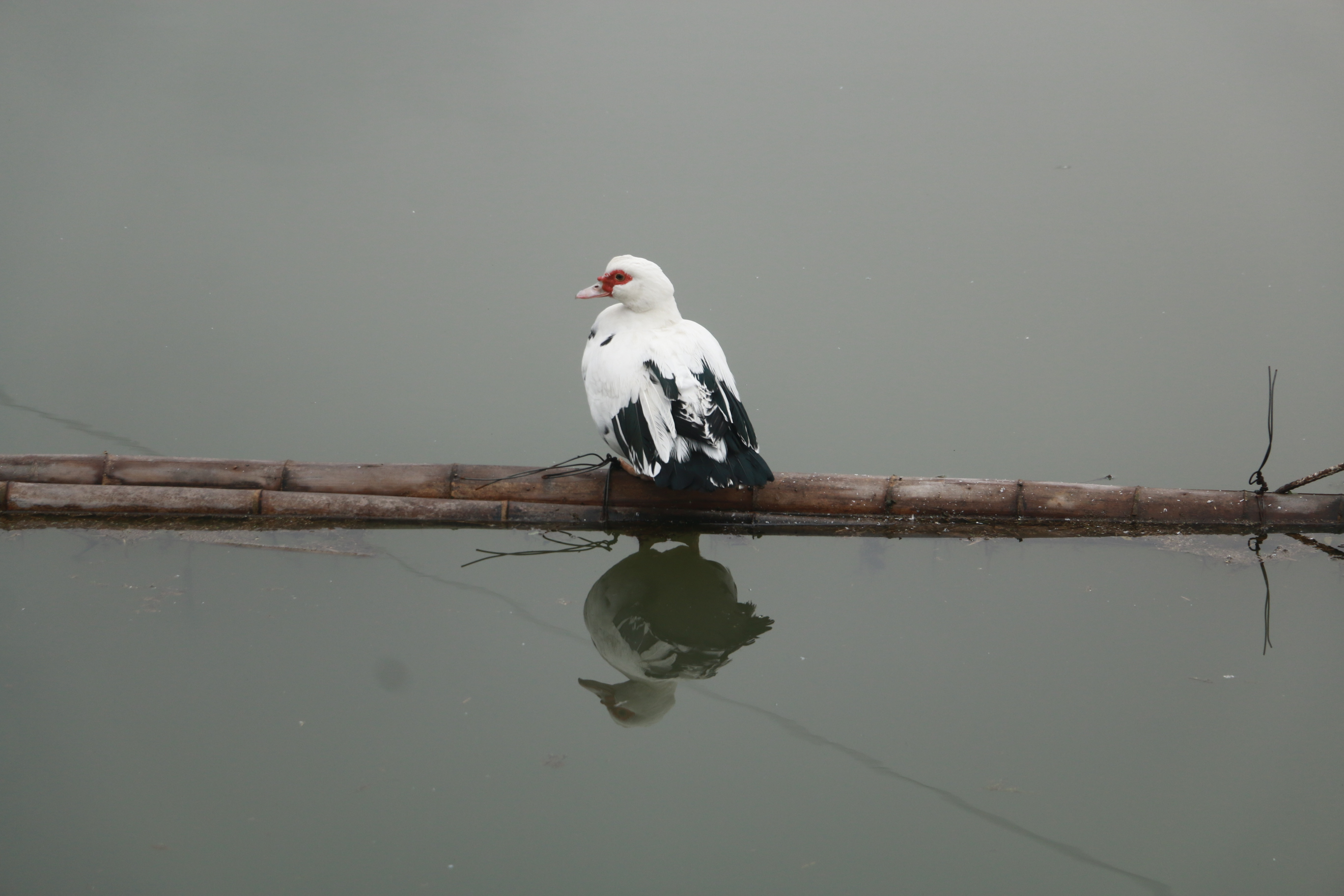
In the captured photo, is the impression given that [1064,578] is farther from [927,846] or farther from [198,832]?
[198,832]

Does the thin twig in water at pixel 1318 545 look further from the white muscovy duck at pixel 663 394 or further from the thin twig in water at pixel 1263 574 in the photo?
the white muscovy duck at pixel 663 394

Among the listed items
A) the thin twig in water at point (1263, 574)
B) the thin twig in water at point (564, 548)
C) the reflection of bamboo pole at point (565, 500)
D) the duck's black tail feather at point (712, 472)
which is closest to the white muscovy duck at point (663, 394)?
the duck's black tail feather at point (712, 472)

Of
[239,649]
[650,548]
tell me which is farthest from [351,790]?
[650,548]

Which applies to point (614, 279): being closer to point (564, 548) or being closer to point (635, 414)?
point (635, 414)

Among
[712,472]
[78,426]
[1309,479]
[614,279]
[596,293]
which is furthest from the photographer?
[78,426]

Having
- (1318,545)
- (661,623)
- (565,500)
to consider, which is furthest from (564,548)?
(1318,545)

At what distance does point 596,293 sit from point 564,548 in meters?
0.90

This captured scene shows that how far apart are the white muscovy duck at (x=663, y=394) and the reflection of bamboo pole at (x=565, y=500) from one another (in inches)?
9.1

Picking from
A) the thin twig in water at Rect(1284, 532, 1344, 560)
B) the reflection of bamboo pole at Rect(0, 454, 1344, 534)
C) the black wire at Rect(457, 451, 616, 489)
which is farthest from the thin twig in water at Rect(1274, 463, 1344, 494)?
the black wire at Rect(457, 451, 616, 489)

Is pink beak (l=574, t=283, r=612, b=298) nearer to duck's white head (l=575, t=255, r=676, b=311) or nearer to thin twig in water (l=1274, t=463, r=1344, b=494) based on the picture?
duck's white head (l=575, t=255, r=676, b=311)

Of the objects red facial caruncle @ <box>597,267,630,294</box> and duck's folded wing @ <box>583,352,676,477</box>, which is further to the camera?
red facial caruncle @ <box>597,267,630,294</box>

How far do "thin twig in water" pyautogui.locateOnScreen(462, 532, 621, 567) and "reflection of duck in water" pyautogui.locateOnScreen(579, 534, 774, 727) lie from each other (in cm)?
12

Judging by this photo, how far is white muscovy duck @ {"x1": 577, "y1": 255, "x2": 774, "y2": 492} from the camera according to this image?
10.7 ft

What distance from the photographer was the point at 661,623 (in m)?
3.42
